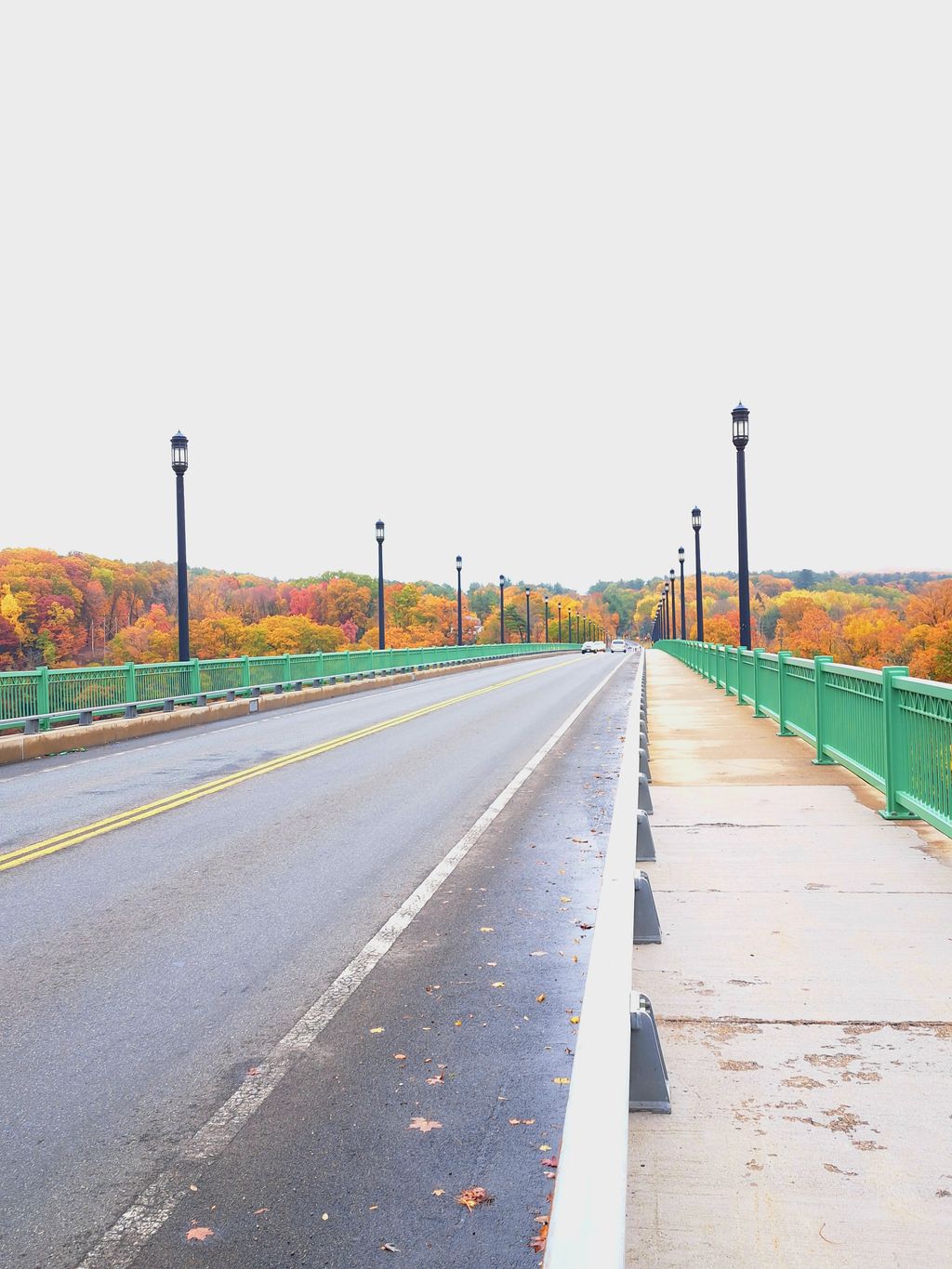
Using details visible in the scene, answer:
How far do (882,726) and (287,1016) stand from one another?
591 centimetres

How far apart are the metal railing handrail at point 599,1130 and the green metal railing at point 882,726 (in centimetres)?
463

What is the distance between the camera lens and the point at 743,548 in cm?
2598

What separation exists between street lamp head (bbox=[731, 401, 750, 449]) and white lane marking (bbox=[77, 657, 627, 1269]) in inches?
788

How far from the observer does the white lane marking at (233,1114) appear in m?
3.15

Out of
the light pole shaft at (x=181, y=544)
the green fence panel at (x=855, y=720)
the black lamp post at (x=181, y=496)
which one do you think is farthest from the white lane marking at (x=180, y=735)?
the green fence panel at (x=855, y=720)

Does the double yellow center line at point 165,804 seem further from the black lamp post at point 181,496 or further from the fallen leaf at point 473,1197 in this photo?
the black lamp post at point 181,496

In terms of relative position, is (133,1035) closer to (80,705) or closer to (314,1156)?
(314,1156)

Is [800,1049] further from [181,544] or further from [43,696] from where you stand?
[181,544]

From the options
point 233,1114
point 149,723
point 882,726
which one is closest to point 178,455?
point 149,723

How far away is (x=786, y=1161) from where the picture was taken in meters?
3.31

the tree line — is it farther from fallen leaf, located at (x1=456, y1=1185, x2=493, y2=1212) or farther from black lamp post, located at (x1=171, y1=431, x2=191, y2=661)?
fallen leaf, located at (x1=456, y1=1185, x2=493, y2=1212)

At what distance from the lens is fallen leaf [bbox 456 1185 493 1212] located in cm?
328

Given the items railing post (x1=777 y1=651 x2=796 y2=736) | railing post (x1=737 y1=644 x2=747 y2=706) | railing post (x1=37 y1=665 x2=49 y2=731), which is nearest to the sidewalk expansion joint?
railing post (x1=777 y1=651 x2=796 y2=736)

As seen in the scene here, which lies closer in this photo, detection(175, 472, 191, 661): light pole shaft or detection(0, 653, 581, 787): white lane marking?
detection(0, 653, 581, 787): white lane marking
